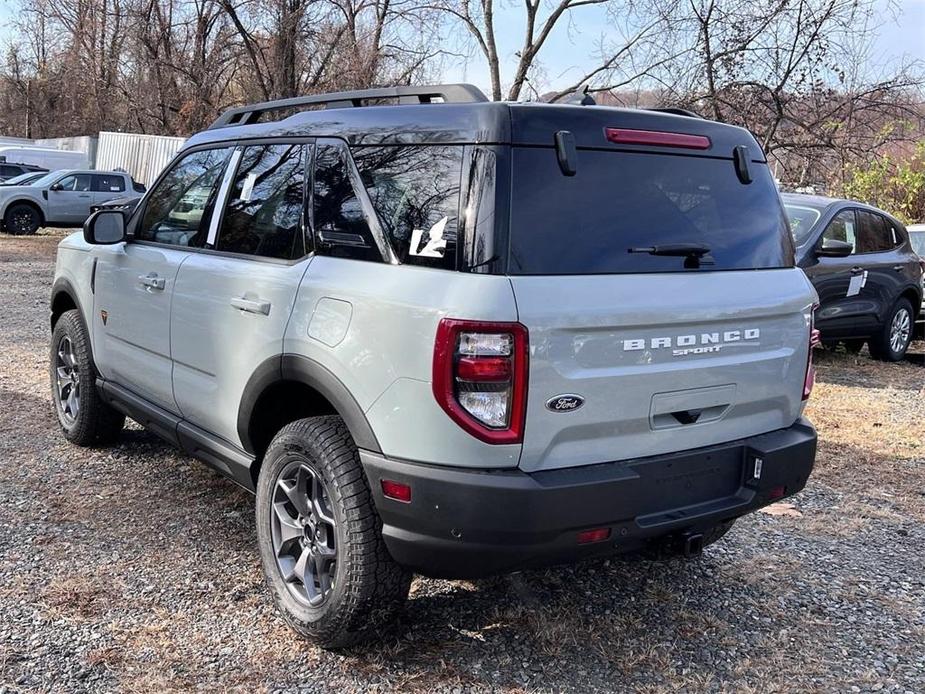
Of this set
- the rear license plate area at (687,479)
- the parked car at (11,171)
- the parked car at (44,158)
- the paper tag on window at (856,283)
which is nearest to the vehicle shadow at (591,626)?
the rear license plate area at (687,479)

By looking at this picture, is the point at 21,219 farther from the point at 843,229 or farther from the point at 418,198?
the point at 418,198

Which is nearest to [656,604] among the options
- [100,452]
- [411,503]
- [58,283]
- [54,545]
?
[411,503]

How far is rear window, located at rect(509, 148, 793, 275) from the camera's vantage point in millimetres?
2656

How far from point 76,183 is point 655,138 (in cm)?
2136

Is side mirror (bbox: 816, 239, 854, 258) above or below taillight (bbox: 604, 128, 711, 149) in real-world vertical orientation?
below

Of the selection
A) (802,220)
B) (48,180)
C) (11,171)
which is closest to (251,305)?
(802,220)

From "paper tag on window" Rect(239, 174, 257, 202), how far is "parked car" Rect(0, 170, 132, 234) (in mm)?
19721

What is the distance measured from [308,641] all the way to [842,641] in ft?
6.63

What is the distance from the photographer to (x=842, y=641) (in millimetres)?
3322

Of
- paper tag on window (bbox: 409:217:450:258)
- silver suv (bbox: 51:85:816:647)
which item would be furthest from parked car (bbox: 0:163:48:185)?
paper tag on window (bbox: 409:217:450:258)

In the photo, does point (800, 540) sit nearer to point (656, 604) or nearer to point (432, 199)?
point (656, 604)

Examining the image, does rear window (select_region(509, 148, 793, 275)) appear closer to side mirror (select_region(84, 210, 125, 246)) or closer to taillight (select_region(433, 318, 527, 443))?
taillight (select_region(433, 318, 527, 443))

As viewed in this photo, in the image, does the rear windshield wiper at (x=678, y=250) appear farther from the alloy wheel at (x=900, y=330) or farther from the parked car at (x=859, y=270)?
the alloy wheel at (x=900, y=330)

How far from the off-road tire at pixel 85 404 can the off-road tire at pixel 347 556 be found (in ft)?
7.48
